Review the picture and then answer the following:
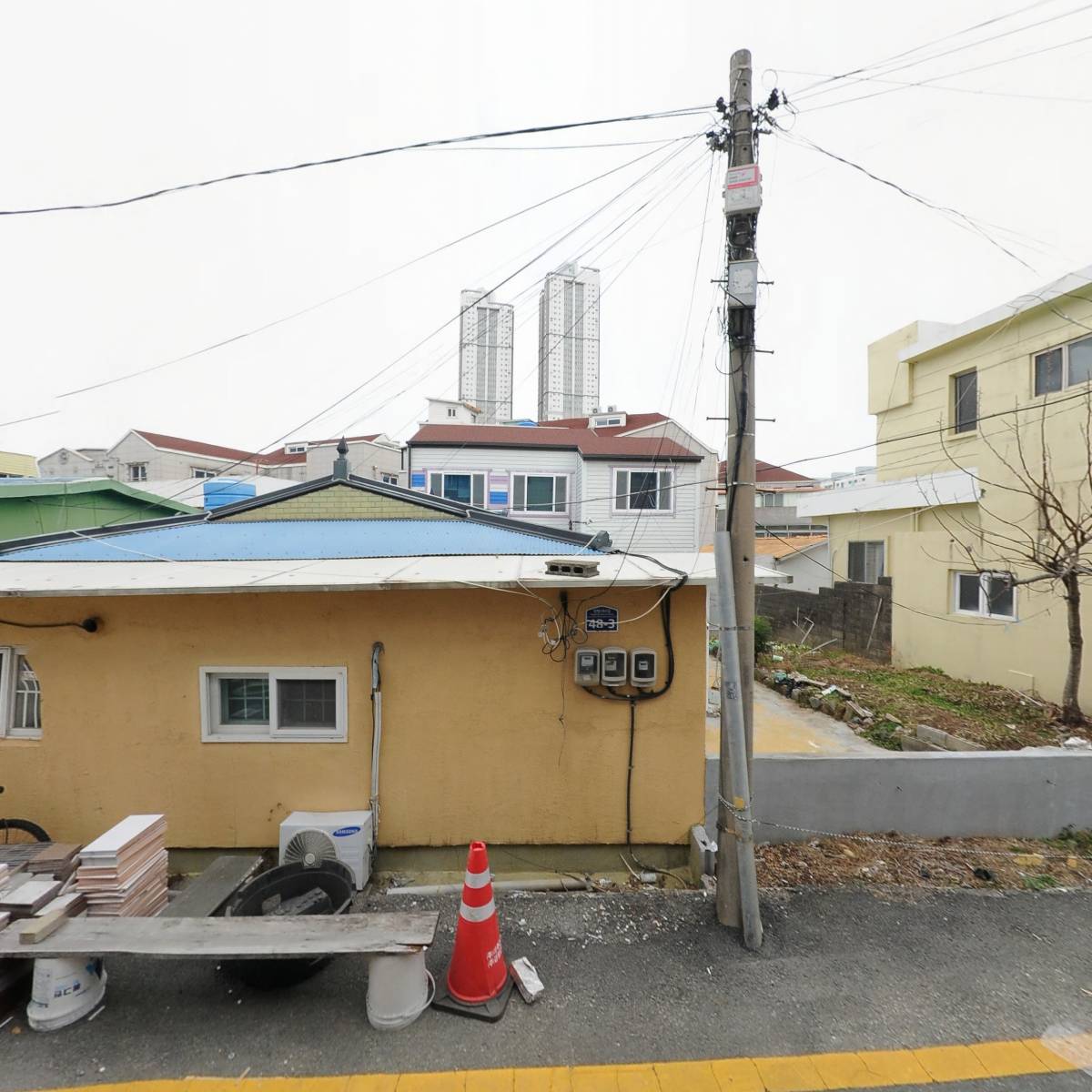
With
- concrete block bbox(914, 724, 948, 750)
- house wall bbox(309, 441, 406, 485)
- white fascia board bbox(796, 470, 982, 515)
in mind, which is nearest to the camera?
concrete block bbox(914, 724, 948, 750)

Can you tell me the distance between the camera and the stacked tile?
11.4 feet

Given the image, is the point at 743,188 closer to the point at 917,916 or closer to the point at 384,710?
the point at 384,710

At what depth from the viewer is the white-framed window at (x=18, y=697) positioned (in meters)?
4.69

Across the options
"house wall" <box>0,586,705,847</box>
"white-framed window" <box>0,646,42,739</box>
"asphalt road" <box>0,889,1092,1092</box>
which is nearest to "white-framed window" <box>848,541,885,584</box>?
"asphalt road" <box>0,889,1092,1092</box>

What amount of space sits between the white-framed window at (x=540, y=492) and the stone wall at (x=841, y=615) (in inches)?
314

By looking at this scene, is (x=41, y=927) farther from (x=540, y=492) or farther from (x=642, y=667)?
(x=540, y=492)

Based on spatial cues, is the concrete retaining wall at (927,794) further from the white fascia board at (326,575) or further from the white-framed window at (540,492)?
the white-framed window at (540,492)

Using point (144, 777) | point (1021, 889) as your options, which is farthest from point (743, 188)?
point (144, 777)

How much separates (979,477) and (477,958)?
1132 cm

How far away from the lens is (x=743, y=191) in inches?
145

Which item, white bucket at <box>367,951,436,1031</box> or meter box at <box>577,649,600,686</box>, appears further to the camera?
meter box at <box>577,649,600,686</box>

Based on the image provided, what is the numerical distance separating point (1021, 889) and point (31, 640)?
28.4 feet

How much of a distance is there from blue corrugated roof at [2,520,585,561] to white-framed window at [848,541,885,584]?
34.4ft

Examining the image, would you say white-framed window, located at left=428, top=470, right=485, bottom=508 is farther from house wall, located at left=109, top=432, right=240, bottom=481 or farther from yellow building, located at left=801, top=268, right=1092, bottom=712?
house wall, located at left=109, top=432, right=240, bottom=481
